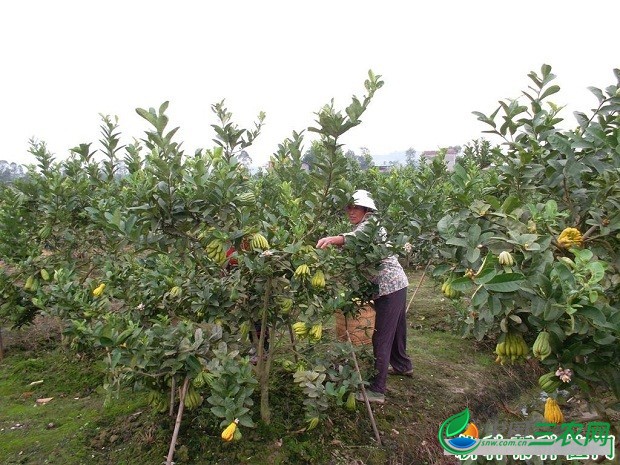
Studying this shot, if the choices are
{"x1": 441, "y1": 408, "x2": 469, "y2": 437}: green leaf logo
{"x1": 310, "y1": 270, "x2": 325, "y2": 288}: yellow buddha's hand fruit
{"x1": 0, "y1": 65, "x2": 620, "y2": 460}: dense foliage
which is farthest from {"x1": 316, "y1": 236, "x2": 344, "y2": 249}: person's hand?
{"x1": 441, "y1": 408, "x2": 469, "y2": 437}: green leaf logo

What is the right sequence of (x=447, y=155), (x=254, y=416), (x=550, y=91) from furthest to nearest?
(x=447, y=155), (x=254, y=416), (x=550, y=91)

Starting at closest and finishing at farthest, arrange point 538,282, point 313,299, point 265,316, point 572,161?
point 538,282 < point 572,161 < point 313,299 < point 265,316

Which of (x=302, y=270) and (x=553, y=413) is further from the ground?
(x=302, y=270)

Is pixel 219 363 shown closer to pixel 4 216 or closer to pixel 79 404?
pixel 79 404

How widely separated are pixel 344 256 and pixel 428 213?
55 centimetres

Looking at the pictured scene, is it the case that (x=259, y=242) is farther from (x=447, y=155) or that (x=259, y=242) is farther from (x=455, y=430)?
(x=447, y=155)

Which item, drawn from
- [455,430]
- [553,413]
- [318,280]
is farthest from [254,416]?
[553,413]

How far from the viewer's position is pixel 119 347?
210cm

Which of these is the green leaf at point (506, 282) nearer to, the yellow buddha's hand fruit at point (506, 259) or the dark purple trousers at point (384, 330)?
the yellow buddha's hand fruit at point (506, 259)

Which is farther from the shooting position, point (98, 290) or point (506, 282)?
point (98, 290)

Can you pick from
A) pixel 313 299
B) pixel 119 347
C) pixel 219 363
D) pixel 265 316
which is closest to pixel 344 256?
pixel 313 299

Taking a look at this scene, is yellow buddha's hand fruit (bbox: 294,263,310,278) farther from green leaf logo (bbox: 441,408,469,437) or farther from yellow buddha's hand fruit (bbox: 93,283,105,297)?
yellow buddha's hand fruit (bbox: 93,283,105,297)

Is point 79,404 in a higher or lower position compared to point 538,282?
lower

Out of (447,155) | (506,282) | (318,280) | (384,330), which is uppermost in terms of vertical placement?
(447,155)
